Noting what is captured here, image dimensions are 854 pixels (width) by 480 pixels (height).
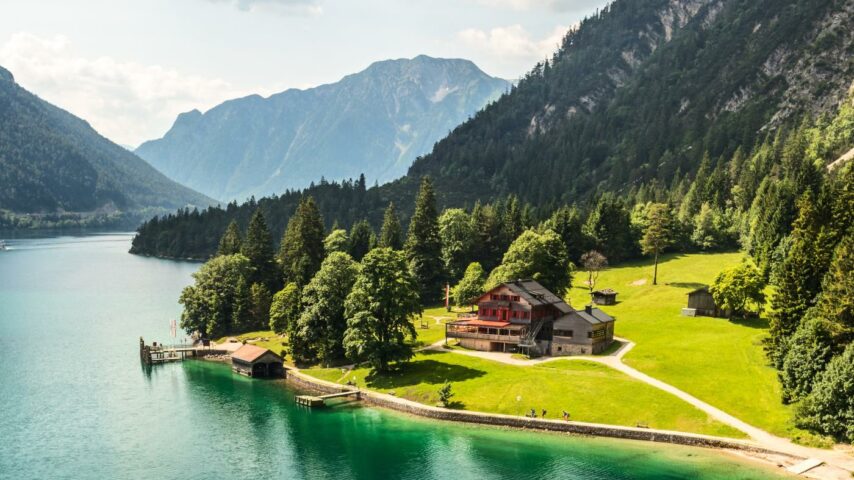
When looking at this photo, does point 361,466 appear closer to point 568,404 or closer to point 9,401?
point 568,404

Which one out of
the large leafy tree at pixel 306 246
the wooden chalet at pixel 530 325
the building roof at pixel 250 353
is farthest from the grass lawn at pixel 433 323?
the building roof at pixel 250 353

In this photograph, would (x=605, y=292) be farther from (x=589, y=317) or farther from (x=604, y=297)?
(x=589, y=317)

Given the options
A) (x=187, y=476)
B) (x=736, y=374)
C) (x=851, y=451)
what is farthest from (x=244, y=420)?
(x=851, y=451)

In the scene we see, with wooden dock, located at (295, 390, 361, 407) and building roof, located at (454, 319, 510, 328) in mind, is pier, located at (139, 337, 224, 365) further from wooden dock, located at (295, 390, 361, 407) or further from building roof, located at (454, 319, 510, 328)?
building roof, located at (454, 319, 510, 328)

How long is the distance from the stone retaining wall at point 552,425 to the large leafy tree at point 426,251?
5087cm

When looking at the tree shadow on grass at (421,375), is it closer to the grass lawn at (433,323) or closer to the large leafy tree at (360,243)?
the grass lawn at (433,323)

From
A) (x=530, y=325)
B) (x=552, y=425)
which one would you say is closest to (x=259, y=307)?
(x=530, y=325)

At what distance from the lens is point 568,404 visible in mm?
79938

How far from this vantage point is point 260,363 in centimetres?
10538

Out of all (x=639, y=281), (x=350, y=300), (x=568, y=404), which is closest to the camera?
(x=568, y=404)

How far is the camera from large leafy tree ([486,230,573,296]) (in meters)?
121

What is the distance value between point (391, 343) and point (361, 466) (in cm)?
2692

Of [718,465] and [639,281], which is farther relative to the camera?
[639,281]

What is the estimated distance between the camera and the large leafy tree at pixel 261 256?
141375 mm
